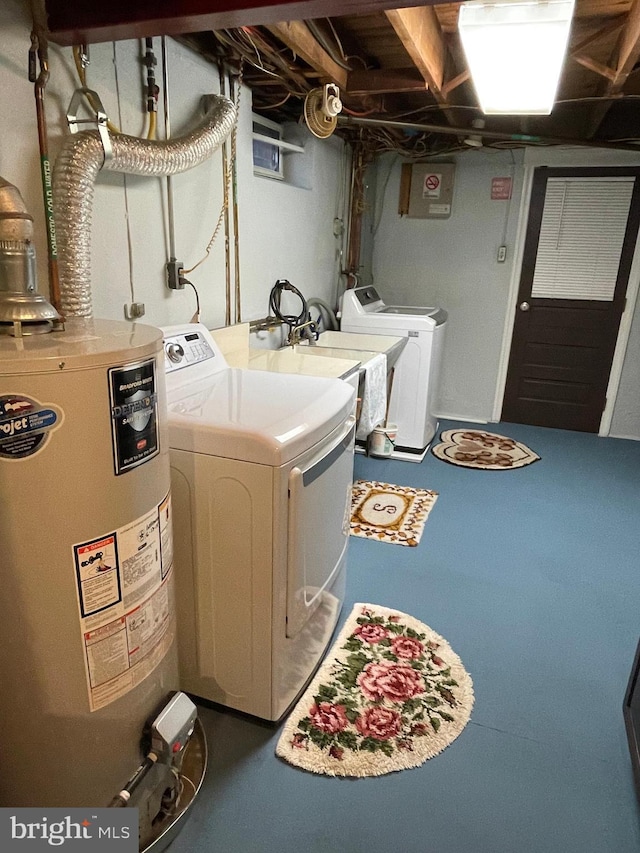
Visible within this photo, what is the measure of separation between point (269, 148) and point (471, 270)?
87.2 inches

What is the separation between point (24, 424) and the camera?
3.36 ft

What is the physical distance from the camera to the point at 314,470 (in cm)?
163

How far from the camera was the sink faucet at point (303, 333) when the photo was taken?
10.9 ft

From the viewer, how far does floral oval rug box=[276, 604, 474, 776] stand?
65.7 inches

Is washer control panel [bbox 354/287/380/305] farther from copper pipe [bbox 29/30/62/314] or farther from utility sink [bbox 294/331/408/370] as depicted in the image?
copper pipe [bbox 29/30/62/314]

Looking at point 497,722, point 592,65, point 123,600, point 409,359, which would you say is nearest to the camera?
point 123,600

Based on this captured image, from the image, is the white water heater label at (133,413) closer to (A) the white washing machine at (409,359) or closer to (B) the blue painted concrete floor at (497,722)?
(B) the blue painted concrete floor at (497,722)

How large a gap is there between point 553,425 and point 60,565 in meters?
4.49

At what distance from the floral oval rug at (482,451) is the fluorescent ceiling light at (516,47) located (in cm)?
227

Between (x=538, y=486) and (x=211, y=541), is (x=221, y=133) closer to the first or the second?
(x=211, y=541)

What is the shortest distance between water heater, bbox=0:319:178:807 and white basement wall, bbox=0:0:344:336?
1.90 feet

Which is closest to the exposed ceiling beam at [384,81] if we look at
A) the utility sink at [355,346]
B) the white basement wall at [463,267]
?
the utility sink at [355,346]

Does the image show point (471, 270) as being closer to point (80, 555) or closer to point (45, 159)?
point (45, 159)
